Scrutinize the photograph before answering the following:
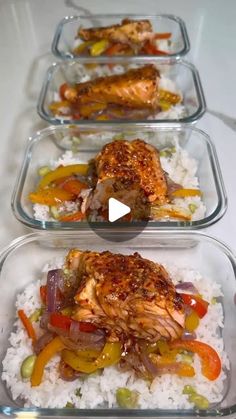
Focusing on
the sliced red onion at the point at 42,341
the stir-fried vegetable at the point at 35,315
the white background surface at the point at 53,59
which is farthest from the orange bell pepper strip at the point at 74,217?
the sliced red onion at the point at 42,341

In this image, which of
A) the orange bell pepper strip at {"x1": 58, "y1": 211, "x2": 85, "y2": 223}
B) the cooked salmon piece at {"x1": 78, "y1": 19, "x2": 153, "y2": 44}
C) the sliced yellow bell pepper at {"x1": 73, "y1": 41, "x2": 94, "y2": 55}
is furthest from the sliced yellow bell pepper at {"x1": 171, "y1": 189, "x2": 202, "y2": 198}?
the sliced yellow bell pepper at {"x1": 73, "y1": 41, "x2": 94, "y2": 55}

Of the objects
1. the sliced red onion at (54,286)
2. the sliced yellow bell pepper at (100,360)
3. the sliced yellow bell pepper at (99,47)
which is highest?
the sliced yellow bell pepper at (99,47)

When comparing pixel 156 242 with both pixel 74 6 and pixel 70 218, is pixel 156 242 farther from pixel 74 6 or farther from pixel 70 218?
pixel 74 6

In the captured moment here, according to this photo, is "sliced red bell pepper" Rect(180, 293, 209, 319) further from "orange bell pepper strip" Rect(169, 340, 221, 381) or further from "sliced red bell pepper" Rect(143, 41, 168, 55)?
"sliced red bell pepper" Rect(143, 41, 168, 55)

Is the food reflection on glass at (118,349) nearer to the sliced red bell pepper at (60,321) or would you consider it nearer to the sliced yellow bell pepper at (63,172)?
the sliced red bell pepper at (60,321)

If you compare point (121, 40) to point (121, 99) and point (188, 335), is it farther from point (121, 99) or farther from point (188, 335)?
point (188, 335)
